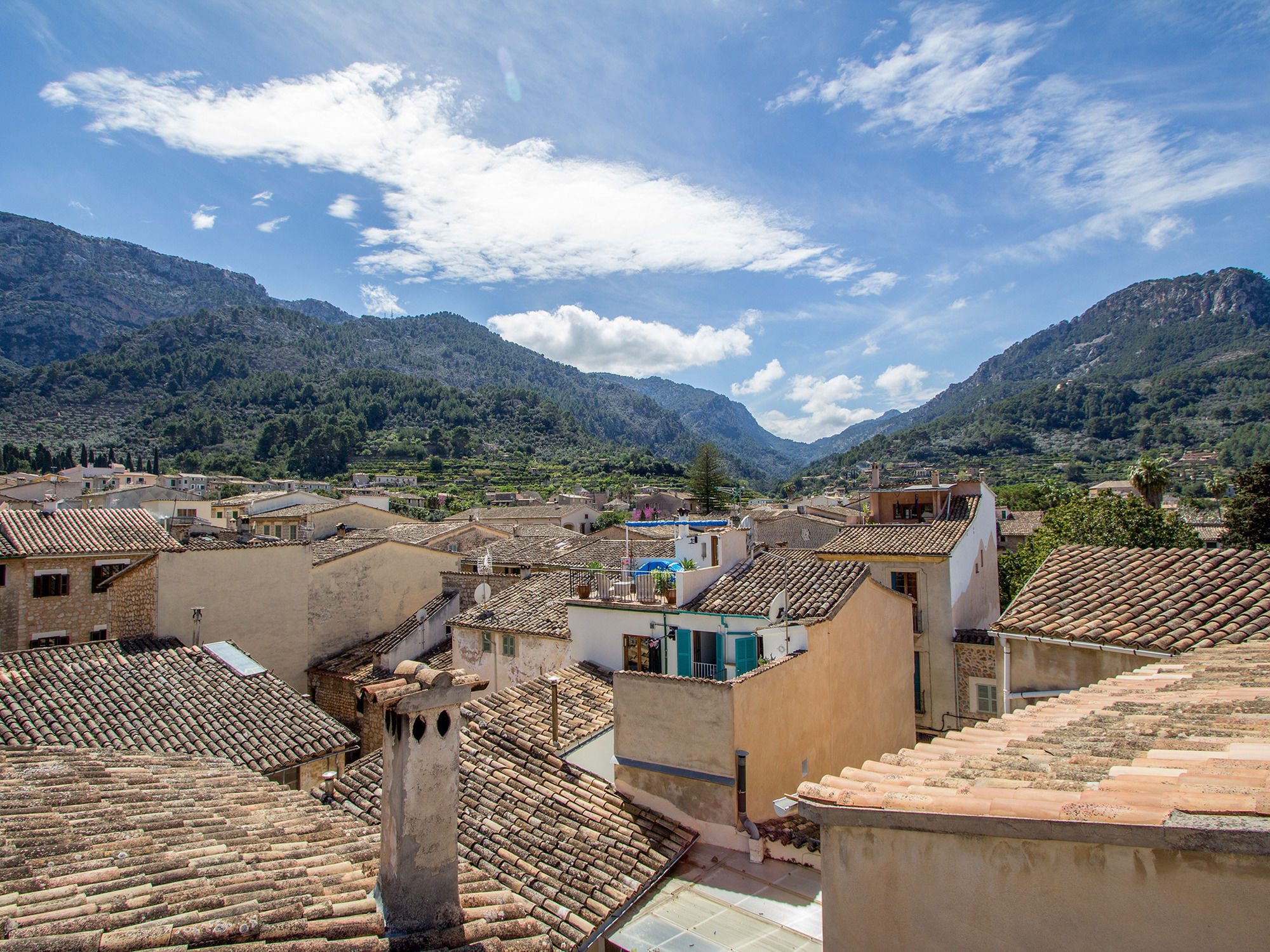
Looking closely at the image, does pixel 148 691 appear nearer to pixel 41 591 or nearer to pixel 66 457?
pixel 41 591

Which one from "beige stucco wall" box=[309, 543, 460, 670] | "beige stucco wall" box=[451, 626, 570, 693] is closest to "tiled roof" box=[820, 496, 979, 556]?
"beige stucco wall" box=[451, 626, 570, 693]

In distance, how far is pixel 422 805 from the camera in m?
5.16

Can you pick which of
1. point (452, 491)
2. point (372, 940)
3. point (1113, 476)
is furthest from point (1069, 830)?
point (1113, 476)

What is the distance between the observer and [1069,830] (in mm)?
3537

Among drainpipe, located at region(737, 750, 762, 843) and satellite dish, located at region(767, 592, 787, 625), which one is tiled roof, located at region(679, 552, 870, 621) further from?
drainpipe, located at region(737, 750, 762, 843)

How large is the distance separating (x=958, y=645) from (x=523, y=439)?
148 m

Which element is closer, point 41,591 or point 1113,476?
point 41,591

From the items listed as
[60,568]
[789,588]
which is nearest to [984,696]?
[789,588]

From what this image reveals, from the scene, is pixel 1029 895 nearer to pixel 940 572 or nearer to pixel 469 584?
pixel 940 572

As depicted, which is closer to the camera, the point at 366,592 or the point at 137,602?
the point at 137,602

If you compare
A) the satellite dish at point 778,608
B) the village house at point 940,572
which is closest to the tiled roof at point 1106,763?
the satellite dish at point 778,608

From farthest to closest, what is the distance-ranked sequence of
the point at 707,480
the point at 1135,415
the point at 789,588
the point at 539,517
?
the point at 1135,415 < the point at 707,480 < the point at 539,517 < the point at 789,588

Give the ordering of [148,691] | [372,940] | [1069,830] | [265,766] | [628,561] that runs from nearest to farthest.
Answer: [1069,830], [372,940], [265,766], [148,691], [628,561]

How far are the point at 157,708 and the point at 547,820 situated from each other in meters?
9.48
